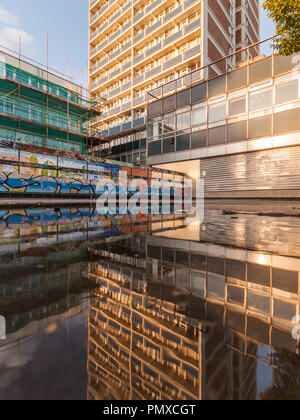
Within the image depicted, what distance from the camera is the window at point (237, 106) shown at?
16.6 metres

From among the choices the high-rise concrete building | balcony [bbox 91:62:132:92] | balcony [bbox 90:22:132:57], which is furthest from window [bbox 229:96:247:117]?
balcony [bbox 90:22:132:57]

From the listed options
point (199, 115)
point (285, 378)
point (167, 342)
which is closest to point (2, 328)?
point (167, 342)

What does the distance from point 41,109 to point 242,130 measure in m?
25.4

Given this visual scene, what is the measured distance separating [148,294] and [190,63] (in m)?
32.8

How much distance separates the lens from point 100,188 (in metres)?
19.4

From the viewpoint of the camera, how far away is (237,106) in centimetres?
1697

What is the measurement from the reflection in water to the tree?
779 centimetres

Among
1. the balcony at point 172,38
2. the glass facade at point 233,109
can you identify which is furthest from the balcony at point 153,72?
the glass facade at point 233,109

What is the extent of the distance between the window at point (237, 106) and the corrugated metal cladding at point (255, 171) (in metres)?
3.40

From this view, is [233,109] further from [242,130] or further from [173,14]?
[173,14]

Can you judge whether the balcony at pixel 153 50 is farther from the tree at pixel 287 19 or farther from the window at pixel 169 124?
the tree at pixel 287 19

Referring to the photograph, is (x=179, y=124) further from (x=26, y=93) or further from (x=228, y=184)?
(x=26, y=93)

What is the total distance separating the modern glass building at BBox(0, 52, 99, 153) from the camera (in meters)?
24.7
